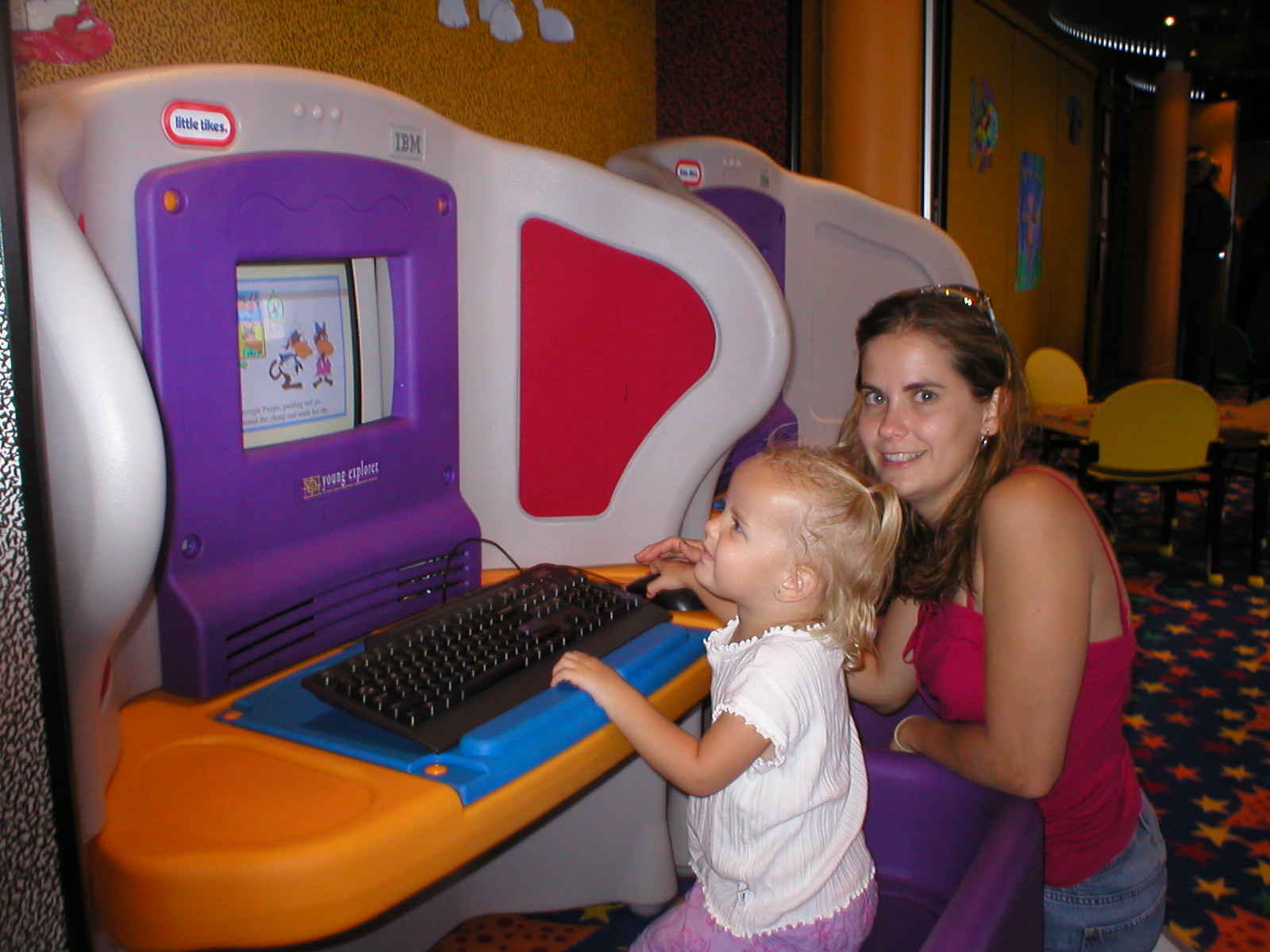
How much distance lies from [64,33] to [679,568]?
3.06ft

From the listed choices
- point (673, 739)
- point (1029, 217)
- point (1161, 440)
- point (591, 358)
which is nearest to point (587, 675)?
point (673, 739)

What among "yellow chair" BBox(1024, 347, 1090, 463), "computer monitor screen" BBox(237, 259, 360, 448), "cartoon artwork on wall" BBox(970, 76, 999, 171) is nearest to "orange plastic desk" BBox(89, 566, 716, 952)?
"computer monitor screen" BBox(237, 259, 360, 448)

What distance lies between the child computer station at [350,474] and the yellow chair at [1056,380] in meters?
3.50

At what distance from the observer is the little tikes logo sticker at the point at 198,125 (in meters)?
0.97

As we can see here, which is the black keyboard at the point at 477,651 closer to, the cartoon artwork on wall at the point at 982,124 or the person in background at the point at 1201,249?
the cartoon artwork on wall at the point at 982,124

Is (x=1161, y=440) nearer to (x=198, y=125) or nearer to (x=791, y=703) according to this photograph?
(x=791, y=703)

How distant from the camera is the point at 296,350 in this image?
3.75ft

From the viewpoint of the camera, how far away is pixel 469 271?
1.36m

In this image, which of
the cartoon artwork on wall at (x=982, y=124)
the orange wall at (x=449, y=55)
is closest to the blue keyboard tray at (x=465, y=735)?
the orange wall at (x=449, y=55)

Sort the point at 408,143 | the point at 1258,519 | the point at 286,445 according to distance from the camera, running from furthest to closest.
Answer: the point at 1258,519 < the point at 408,143 < the point at 286,445

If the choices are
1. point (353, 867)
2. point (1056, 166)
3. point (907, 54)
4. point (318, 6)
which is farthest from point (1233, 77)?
point (353, 867)

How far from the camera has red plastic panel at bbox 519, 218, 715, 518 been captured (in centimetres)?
143

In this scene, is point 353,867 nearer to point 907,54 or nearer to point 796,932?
point 796,932

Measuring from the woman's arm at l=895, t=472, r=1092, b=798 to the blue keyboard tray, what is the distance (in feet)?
1.15
